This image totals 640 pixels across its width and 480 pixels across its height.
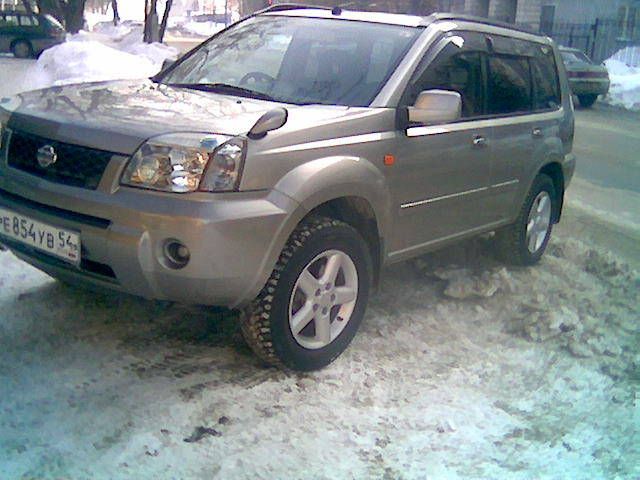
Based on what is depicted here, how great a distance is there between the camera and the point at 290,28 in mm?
4578

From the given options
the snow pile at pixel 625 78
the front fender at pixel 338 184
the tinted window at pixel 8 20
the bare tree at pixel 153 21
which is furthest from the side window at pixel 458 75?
the tinted window at pixel 8 20

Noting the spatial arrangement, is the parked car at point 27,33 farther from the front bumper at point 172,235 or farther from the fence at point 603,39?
the front bumper at point 172,235

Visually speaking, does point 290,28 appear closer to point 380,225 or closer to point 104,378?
point 380,225

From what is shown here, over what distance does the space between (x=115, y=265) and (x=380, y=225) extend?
141cm

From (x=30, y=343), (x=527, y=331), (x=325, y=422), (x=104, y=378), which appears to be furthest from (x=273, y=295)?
(x=527, y=331)

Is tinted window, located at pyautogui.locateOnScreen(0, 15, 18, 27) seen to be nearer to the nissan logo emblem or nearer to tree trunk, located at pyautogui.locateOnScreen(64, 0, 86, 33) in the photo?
tree trunk, located at pyautogui.locateOnScreen(64, 0, 86, 33)

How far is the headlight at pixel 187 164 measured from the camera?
3.13 meters

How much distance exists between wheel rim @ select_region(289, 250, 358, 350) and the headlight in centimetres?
65

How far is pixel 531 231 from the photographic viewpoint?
564 cm

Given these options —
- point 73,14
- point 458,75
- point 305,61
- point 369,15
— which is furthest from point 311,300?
point 73,14

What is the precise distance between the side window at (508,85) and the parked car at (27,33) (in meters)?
23.8

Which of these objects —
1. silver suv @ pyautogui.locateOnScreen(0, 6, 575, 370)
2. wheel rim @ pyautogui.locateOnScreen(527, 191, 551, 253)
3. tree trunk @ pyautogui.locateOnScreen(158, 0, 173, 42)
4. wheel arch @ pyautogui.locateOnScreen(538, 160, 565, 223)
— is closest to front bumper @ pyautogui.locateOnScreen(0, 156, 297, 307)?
silver suv @ pyautogui.locateOnScreen(0, 6, 575, 370)

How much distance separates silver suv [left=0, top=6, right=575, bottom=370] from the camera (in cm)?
315

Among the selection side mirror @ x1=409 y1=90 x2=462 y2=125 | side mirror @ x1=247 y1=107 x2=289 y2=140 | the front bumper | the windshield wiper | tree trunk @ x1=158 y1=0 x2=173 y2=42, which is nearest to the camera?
the front bumper
